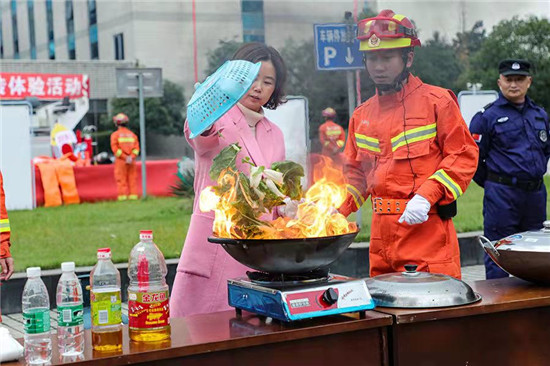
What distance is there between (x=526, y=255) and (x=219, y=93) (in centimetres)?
134

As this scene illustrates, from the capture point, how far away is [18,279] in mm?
6582

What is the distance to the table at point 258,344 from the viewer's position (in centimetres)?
226

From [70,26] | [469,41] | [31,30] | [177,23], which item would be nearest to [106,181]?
[469,41]

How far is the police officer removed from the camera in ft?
18.5

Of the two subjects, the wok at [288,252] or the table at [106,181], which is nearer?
the wok at [288,252]

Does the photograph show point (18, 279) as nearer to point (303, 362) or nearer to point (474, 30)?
point (303, 362)

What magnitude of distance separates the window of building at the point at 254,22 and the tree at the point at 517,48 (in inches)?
346

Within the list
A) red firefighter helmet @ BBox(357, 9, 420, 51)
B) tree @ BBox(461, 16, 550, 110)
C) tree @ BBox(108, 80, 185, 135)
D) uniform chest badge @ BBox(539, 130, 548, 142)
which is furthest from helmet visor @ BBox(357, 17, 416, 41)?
tree @ BBox(108, 80, 185, 135)

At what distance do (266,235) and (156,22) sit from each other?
31.4 m

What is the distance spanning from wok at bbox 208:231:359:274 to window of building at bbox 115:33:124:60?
33.0 meters

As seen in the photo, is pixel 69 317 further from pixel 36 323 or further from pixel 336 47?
pixel 336 47

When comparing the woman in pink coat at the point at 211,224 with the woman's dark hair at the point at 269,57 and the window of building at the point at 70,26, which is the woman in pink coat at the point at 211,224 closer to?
the woman's dark hair at the point at 269,57

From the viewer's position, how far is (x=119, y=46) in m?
35.5

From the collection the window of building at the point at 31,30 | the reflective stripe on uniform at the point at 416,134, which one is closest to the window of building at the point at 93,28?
the window of building at the point at 31,30
